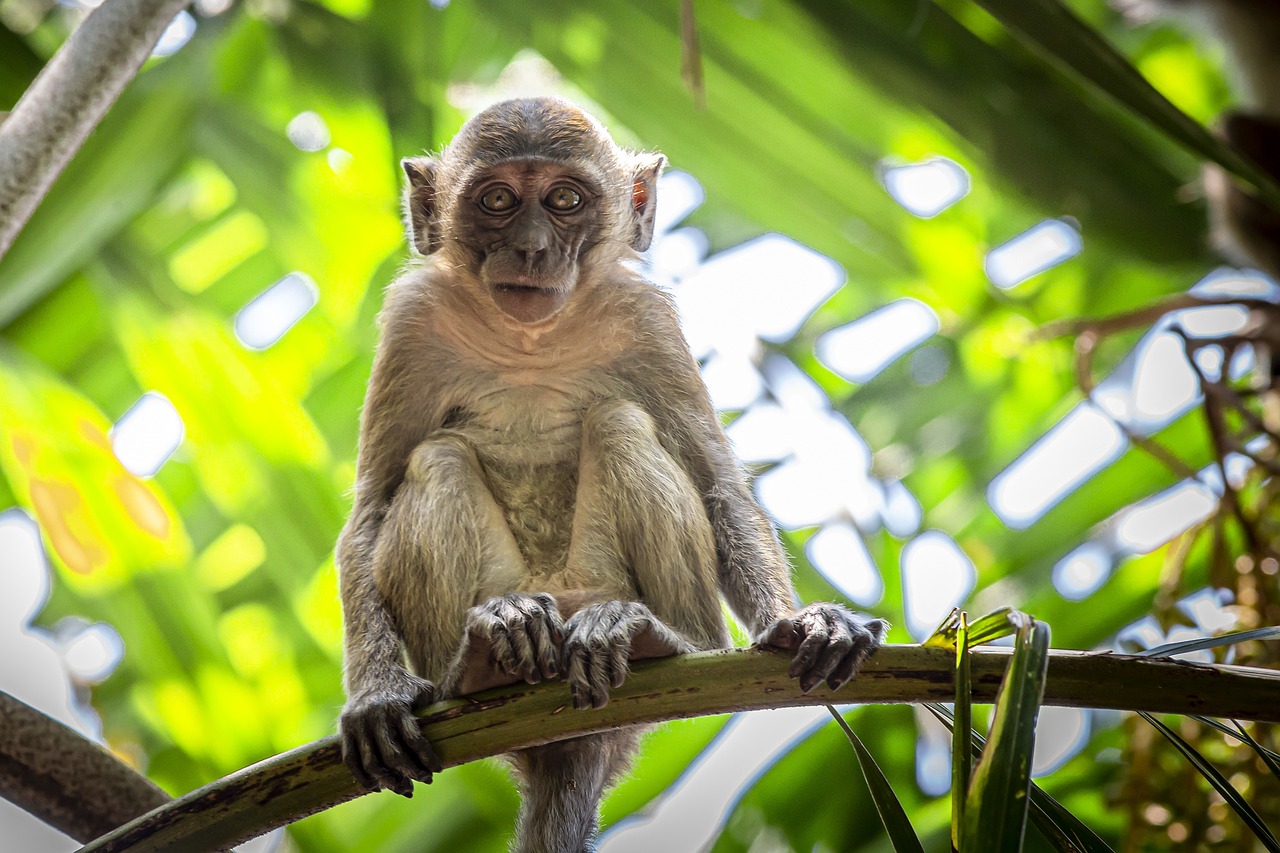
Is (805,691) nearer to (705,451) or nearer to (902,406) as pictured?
(705,451)

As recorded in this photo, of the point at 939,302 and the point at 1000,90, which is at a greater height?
the point at 1000,90

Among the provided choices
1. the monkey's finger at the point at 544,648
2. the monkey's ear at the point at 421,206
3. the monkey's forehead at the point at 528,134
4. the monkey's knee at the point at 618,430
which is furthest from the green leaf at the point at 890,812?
the monkey's ear at the point at 421,206

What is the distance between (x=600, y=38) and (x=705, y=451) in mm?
1487

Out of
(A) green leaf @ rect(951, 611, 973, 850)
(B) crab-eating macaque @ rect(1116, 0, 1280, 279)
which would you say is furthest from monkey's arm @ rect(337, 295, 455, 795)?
(B) crab-eating macaque @ rect(1116, 0, 1280, 279)

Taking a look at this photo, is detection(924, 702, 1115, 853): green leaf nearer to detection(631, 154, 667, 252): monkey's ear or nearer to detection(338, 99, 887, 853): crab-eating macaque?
detection(338, 99, 887, 853): crab-eating macaque

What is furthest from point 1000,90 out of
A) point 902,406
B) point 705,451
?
point 705,451

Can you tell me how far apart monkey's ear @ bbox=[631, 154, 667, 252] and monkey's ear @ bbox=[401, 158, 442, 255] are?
57cm

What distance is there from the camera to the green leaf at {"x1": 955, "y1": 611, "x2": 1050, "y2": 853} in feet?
4.08

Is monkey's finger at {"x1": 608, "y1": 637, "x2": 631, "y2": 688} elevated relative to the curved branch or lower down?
elevated

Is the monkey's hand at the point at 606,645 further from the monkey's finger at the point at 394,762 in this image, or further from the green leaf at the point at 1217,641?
the green leaf at the point at 1217,641

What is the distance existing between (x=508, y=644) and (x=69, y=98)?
1523mm

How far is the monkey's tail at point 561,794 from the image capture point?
8.55 ft

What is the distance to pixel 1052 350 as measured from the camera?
4.05 metres

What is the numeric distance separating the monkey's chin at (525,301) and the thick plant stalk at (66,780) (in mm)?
1339
